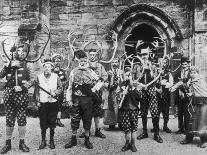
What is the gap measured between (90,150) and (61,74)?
256 cm

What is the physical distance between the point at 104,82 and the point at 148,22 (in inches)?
148

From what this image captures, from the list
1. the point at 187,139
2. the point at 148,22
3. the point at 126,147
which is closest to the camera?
the point at 126,147

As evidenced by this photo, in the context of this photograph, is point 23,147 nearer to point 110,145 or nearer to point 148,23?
point 110,145

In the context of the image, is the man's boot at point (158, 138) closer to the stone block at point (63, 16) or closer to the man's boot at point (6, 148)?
the man's boot at point (6, 148)

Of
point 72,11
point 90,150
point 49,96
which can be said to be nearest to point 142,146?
point 90,150

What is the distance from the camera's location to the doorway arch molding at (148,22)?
10.7m

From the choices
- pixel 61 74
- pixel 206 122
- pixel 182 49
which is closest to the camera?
pixel 206 122

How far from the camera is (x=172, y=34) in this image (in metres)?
10.7

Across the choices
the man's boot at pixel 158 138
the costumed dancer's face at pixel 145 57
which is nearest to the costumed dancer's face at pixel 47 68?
the costumed dancer's face at pixel 145 57

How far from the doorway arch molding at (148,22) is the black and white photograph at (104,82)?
1.2 inches

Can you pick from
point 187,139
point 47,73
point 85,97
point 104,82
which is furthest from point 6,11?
point 187,139

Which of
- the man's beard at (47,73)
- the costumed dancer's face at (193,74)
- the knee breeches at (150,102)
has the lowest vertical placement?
the knee breeches at (150,102)

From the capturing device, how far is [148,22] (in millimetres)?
10914

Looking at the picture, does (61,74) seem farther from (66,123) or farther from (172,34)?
(172,34)
